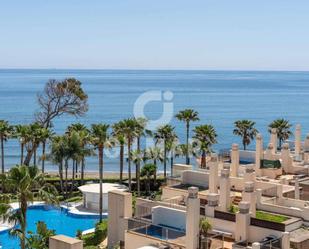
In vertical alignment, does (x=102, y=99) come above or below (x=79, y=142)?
above

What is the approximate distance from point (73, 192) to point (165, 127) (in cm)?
969

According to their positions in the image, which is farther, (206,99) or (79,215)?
(206,99)

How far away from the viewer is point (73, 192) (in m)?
46.6

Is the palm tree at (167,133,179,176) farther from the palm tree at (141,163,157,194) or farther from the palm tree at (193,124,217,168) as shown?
the palm tree at (141,163,157,194)

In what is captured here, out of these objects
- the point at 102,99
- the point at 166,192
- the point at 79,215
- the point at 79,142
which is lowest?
the point at 79,215

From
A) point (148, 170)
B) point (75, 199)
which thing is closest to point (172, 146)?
→ point (148, 170)

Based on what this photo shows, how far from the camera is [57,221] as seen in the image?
3900 centimetres

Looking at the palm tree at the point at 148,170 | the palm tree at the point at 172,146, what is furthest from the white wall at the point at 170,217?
the palm tree at the point at 172,146

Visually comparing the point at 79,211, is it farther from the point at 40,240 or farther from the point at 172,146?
the point at 40,240

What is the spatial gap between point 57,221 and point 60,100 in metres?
21.3

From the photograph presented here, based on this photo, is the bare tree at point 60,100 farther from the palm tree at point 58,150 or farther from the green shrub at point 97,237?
the green shrub at point 97,237

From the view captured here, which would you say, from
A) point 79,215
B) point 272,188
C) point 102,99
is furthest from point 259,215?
point 102,99

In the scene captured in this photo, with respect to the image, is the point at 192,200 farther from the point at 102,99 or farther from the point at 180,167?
the point at 102,99

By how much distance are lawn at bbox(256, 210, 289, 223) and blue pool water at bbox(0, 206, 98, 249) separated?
1388cm
